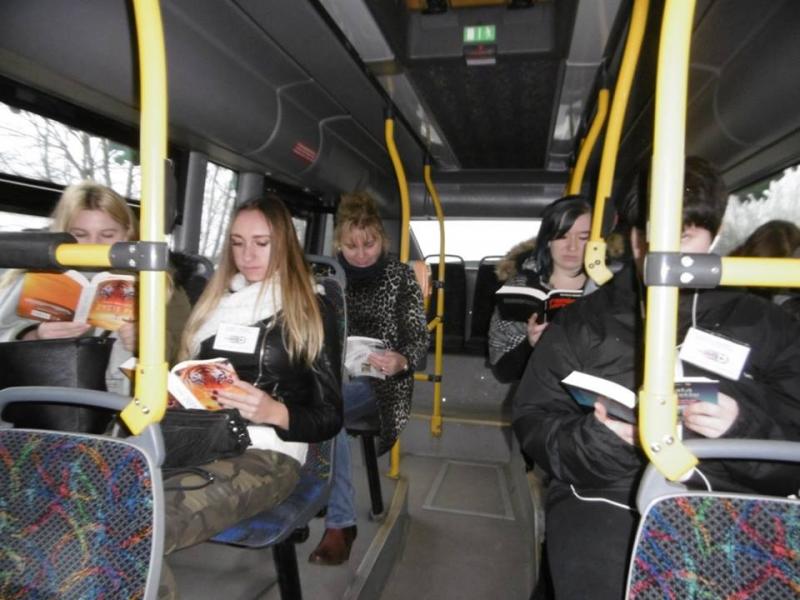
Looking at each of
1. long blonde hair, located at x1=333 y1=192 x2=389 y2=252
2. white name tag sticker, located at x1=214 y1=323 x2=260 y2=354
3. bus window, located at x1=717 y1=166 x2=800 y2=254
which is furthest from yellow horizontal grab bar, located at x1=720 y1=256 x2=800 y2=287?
bus window, located at x1=717 y1=166 x2=800 y2=254

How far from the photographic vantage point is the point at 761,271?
840mm

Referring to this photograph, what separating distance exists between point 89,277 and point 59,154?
0.86m

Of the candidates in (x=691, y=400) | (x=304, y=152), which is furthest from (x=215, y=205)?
(x=691, y=400)

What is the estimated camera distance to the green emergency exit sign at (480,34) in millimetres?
2656

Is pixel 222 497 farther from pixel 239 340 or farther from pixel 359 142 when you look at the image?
pixel 359 142

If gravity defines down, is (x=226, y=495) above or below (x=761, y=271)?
below

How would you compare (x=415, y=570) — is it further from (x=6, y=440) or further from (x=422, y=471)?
(x=6, y=440)

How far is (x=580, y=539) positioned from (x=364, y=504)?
1969 mm

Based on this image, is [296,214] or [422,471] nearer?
[422,471]

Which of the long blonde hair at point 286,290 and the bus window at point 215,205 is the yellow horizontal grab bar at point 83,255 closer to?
the long blonde hair at point 286,290

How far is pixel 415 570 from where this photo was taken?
2.98m

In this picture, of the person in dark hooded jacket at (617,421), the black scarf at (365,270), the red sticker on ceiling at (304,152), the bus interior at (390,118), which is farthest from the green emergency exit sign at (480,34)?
the person in dark hooded jacket at (617,421)

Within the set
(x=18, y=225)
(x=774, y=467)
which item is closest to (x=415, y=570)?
(x=774, y=467)

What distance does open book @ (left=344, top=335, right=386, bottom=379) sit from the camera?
2822 millimetres
